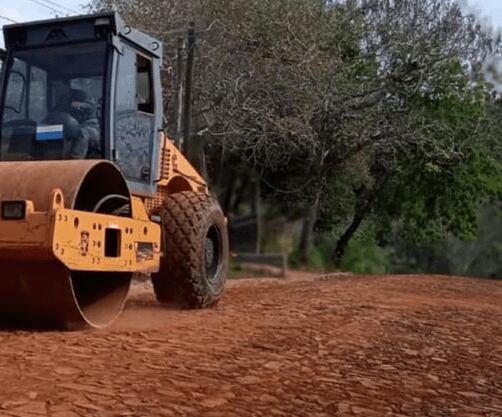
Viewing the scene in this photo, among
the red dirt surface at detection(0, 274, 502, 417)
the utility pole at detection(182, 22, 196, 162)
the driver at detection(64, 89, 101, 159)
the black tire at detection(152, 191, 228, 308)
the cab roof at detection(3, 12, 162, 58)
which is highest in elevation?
the utility pole at detection(182, 22, 196, 162)

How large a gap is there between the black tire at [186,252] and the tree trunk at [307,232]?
1287cm

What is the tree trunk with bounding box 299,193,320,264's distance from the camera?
2152cm

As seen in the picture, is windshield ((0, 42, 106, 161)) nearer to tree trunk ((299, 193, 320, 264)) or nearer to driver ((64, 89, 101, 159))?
driver ((64, 89, 101, 159))

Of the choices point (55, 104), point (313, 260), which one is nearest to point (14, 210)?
point (55, 104)

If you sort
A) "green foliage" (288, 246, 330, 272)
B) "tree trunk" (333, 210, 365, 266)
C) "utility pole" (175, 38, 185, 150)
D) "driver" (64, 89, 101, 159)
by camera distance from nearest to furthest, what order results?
"driver" (64, 89, 101, 159)
"utility pole" (175, 38, 185, 150)
"green foliage" (288, 246, 330, 272)
"tree trunk" (333, 210, 365, 266)

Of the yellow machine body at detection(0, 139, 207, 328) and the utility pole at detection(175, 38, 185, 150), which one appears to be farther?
the utility pole at detection(175, 38, 185, 150)

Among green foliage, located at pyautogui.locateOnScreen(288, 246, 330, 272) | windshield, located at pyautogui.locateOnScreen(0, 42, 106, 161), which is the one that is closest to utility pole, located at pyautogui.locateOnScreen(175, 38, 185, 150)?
green foliage, located at pyautogui.locateOnScreen(288, 246, 330, 272)

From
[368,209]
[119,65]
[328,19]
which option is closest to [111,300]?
[119,65]

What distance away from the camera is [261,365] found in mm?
5285

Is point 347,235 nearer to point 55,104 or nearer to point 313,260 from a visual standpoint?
point 313,260

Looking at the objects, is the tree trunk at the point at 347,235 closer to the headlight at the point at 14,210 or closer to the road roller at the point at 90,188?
the road roller at the point at 90,188

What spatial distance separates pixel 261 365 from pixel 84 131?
3215mm

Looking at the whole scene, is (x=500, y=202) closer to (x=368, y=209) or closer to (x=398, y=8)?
(x=368, y=209)

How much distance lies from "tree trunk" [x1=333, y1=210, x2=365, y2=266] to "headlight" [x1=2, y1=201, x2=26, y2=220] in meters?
20.3
